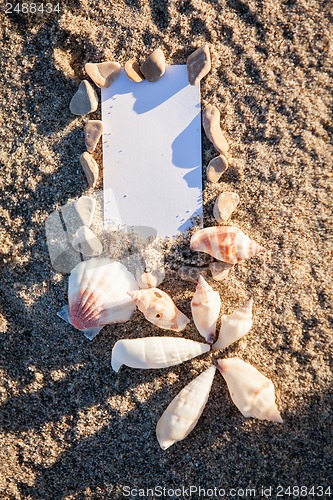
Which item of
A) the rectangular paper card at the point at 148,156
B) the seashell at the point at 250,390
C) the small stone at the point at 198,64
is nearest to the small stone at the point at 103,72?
the rectangular paper card at the point at 148,156

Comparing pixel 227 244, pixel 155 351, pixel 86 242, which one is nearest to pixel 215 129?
pixel 227 244

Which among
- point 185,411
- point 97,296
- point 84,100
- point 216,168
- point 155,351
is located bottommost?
point 185,411

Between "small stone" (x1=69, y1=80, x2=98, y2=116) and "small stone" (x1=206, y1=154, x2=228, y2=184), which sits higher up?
"small stone" (x1=69, y1=80, x2=98, y2=116)

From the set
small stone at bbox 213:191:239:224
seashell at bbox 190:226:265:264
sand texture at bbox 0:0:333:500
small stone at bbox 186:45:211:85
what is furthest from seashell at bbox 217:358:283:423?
small stone at bbox 186:45:211:85

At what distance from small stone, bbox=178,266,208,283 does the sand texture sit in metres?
0.03

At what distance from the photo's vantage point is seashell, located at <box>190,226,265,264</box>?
1.25m

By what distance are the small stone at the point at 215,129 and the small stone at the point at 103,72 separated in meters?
0.29

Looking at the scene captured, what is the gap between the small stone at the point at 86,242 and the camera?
51.9 inches

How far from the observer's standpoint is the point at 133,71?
131cm

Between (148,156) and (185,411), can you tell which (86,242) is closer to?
(148,156)

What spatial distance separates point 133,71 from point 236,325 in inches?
30.7

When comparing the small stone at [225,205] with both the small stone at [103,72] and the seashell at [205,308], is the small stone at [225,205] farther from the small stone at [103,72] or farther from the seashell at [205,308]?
the small stone at [103,72]

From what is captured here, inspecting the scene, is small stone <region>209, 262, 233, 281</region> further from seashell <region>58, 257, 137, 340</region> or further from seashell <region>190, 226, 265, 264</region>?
seashell <region>58, 257, 137, 340</region>

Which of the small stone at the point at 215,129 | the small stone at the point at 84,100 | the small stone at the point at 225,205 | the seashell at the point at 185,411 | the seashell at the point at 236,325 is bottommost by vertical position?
the seashell at the point at 185,411
